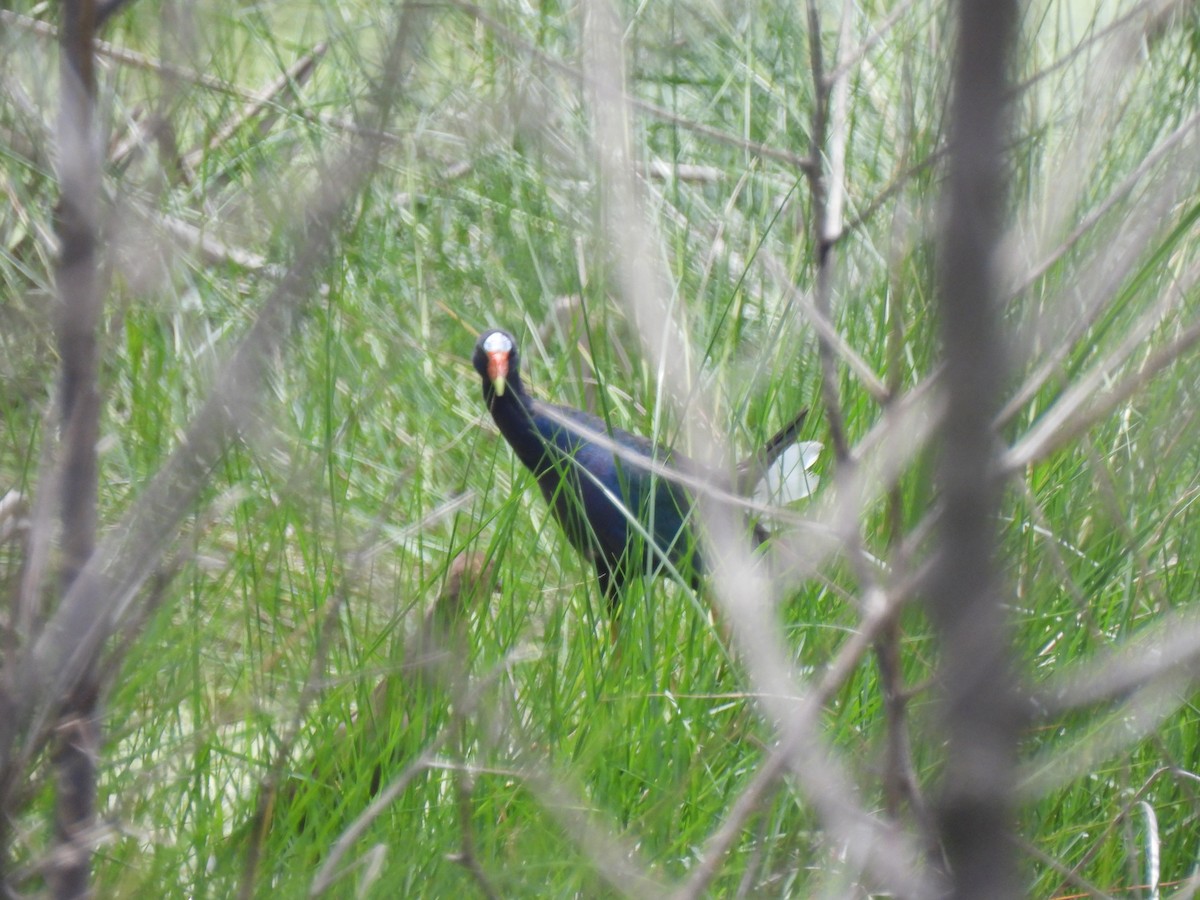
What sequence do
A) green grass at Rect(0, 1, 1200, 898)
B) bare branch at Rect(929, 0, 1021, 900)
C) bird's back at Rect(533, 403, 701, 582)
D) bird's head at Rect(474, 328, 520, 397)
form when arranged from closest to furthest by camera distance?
bare branch at Rect(929, 0, 1021, 900), green grass at Rect(0, 1, 1200, 898), bird's back at Rect(533, 403, 701, 582), bird's head at Rect(474, 328, 520, 397)

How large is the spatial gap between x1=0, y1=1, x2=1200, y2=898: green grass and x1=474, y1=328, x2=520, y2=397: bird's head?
0.11 m

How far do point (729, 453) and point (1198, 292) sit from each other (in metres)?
1.12

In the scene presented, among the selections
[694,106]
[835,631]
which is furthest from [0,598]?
[694,106]

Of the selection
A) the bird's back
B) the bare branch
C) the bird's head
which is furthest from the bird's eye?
the bare branch

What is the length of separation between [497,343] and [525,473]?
0.48 meters

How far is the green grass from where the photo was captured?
94 centimetres

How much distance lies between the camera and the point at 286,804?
55.5 inches

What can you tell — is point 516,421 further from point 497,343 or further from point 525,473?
point 525,473

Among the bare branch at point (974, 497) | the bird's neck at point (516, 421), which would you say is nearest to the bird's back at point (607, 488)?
the bird's neck at point (516, 421)

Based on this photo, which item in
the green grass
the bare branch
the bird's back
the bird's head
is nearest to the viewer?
the bare branch

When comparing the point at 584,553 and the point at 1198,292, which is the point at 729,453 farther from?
the point at 1198,292

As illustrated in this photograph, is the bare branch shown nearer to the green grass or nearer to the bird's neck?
the green grass

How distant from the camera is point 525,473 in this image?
210 cm

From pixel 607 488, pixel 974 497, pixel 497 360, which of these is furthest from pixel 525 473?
pixel 974 497
